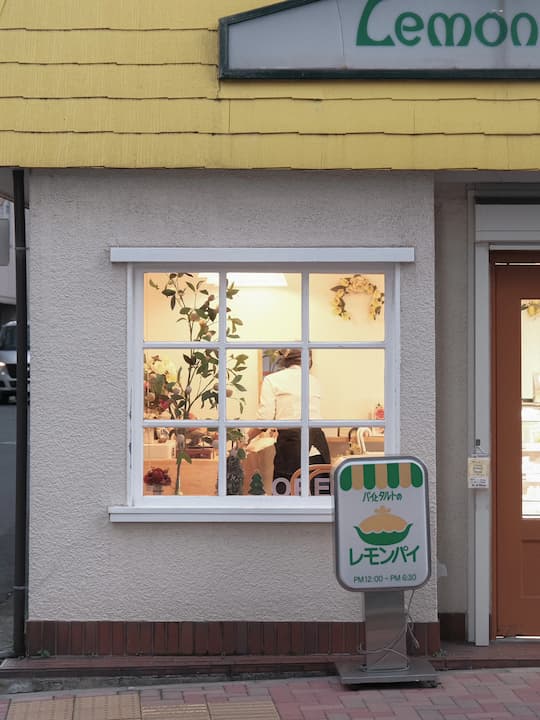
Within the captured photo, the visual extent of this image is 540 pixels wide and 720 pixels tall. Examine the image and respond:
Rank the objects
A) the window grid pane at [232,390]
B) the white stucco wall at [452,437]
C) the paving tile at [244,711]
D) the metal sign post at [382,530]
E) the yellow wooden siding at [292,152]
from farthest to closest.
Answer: the white stucco wall at [452,437], the window grid pane at [232,390], the yellow wooden siding at [292,152], the metal sign post at [382,530], the paving tile at [244,711]

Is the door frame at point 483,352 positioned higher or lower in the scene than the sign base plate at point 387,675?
higher

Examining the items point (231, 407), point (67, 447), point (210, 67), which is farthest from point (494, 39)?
point (67, 447)

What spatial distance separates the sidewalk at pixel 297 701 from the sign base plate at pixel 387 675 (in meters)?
0.05

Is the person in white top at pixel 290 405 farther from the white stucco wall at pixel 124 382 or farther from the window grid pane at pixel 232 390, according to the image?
the white stucco wall at pixel 124 382

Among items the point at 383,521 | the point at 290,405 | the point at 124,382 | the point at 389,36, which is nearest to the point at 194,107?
the point at 389,36

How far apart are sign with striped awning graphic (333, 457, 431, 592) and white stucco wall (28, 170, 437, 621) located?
1.77 ft

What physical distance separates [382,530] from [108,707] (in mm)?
1736

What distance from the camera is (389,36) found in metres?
6.48

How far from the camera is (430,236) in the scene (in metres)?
6.54

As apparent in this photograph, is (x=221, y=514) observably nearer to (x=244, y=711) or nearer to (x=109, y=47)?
(x=244, y=711)

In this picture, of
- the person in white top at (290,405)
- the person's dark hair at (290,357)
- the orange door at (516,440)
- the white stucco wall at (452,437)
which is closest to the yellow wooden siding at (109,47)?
the person's dark hair at (290,357)

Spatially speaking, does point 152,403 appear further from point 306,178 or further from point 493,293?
point 493,293

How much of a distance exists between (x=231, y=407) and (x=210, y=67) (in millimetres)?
2028

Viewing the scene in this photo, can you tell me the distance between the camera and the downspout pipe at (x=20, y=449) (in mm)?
6516
